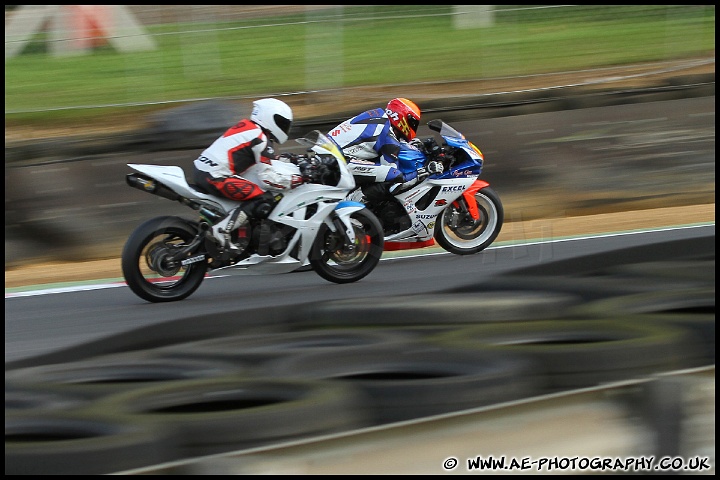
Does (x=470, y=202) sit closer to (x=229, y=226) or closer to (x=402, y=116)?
(x=402, y=116)

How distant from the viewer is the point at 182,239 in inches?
310

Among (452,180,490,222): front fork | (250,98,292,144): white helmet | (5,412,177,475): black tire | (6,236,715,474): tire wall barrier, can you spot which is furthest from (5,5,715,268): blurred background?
(5,412,177,475): black tire

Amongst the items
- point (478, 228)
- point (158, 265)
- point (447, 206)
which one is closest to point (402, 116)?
point (447, 206)

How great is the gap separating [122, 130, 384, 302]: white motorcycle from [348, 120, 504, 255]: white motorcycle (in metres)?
1.01

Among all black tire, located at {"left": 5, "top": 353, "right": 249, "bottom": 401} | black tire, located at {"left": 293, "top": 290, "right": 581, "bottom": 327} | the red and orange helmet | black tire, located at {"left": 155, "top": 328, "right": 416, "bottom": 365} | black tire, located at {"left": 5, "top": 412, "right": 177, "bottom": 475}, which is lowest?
black tire, located at {"left": 5, "top": 412, "right": 177, "bottom": 475}

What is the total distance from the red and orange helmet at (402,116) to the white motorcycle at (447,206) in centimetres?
22

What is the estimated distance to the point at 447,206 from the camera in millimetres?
9617

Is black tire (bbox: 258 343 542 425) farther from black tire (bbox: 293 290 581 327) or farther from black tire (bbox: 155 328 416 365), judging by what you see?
black tire (bbox: 293 290 581 327)

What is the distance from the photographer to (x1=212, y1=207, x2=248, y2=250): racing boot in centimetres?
791

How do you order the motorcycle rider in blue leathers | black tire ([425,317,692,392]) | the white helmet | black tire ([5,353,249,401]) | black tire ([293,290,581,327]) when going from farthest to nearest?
the motorcycle rider in blue leathers → the white helmet → black tire ([293,290,581,327]) → black tire ([5,353,249,401]) → black tire ([425,317,692,392])

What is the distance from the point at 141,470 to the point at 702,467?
2376mm

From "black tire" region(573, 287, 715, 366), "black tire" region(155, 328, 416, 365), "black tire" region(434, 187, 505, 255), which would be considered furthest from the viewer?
"black tire" region(434, 187, 505, 255)

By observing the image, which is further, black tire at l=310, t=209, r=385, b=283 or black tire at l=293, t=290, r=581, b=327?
black tire at l=310, t=209, r=385, b=283

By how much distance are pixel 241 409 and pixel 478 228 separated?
5347 mm
